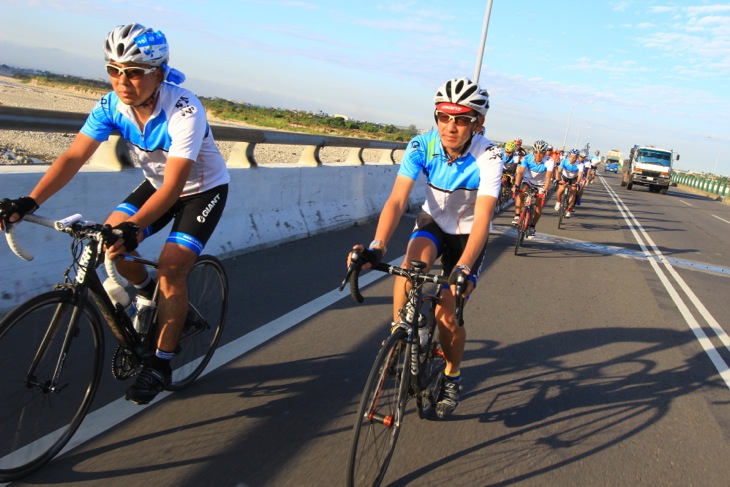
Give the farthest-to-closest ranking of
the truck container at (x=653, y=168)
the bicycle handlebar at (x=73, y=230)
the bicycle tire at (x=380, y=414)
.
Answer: the truck container at (x=653, y=168)
the bicycle handlebar at (x=73, y=230)
the bicycle tire at (x=380, y=414)

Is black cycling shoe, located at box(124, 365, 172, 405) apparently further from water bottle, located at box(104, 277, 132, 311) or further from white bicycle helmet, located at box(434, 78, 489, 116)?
white bicycle helmet, located at box(434, 78, 489, 116)

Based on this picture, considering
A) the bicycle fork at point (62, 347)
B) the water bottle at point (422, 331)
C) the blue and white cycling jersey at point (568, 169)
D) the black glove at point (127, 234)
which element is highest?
the black glove at point (127, 234)

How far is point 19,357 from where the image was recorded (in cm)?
277

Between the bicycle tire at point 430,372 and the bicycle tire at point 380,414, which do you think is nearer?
the bicycle tire at point 380,414

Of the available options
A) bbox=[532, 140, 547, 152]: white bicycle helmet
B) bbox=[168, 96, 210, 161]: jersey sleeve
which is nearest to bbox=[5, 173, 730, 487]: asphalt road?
bbox=[168, 96, 210, 161]: jersey sleeve

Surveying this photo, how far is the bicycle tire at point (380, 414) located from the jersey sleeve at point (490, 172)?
101 centimetres

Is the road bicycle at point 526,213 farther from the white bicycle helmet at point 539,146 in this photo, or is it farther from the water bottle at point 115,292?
the water bottle at point 115,292

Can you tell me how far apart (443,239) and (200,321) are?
167cm

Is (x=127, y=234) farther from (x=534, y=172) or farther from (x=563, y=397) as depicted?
(x=534, y=172)

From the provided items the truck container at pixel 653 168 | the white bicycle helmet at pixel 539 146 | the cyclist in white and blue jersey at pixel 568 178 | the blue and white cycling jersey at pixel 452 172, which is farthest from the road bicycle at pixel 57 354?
the truck container at pixel 653 168

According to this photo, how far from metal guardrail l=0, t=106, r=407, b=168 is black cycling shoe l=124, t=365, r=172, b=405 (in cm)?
239

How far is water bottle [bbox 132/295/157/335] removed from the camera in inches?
134

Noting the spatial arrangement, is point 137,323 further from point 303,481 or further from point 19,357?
point 303,481

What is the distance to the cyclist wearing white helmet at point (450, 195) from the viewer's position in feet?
11.2
